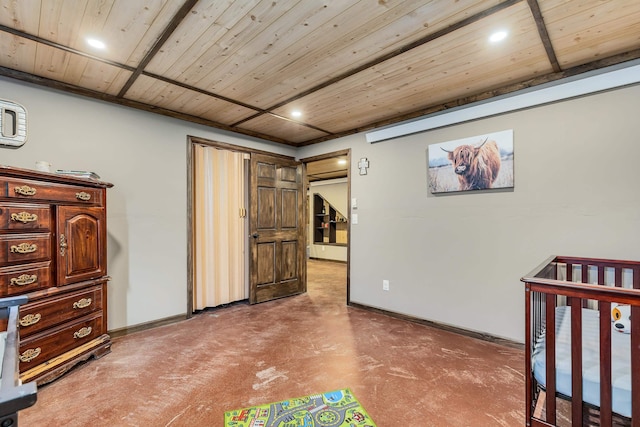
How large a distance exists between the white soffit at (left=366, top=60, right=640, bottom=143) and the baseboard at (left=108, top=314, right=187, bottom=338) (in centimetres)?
330

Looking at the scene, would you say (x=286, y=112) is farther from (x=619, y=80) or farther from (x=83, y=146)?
(x=619, y=80)

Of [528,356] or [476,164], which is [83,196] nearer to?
[528,356]

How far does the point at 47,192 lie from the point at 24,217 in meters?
0.22

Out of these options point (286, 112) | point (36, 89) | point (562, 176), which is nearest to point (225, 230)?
point (286, 112)

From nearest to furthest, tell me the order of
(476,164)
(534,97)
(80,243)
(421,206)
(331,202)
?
(80,243) → (534,97) → (476,164) → (421,206) → (331,202)

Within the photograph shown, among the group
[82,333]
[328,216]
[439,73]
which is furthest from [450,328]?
[328,216]

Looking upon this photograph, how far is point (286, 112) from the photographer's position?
3414mm

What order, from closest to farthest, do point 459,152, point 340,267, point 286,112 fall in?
point 459,152
point 286,112
point 340,267

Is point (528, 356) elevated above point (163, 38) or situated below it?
below

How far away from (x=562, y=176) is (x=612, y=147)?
1.18 feet

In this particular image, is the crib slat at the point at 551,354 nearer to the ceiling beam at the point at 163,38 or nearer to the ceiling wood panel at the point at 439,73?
the ceiling wood panel at the point at 439,73

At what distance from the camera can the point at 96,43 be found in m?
2.06

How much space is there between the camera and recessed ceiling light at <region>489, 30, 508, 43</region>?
6.43 feet

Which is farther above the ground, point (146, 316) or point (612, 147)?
point (612, 147)
